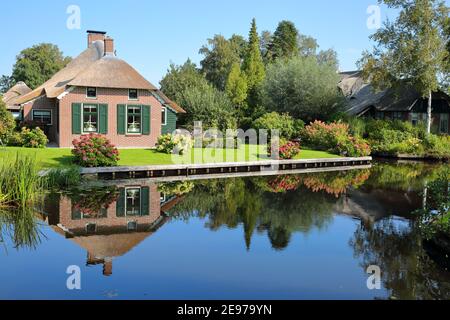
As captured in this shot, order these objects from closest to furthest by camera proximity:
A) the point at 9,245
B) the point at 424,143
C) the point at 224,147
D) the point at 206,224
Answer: the point at 9,245 → the point at 206,224 → the point at 224,147 → the point at 424,143

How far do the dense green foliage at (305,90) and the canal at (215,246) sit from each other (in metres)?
19.6

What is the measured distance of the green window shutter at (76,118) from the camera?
78.8 feet

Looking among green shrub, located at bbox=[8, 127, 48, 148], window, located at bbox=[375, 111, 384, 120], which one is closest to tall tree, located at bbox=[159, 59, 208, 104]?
green shrub, located at bbox=[8, 127, 48, 148]

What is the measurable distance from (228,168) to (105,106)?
7.57 m

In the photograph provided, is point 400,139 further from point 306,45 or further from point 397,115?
point 306,45

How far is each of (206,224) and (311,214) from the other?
10.9 feet

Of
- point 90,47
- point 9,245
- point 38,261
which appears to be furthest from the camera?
point 90,47

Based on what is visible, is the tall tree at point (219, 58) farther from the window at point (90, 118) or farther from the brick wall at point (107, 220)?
the brick wall at point (107, 220)

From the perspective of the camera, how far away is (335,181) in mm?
20891

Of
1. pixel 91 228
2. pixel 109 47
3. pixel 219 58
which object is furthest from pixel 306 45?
pixel 91 228

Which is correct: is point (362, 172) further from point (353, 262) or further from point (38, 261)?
point (38, 261)

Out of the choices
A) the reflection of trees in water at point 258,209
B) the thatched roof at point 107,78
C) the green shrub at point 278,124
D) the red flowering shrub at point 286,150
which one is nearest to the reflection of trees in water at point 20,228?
the reflection of trees in water at point 258,209

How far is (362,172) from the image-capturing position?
24.5 m
